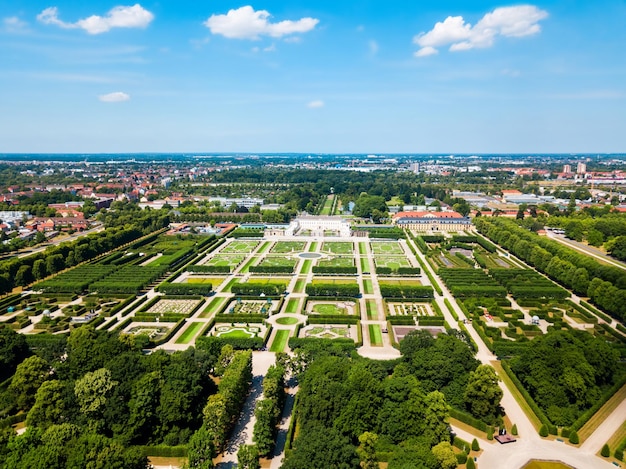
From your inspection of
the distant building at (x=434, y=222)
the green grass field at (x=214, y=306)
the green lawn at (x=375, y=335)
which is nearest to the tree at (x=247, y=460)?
the green lawn at (x=375, y=335)

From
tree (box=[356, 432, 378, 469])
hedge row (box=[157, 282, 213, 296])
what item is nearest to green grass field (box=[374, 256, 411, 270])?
hedge row (box=[157, 282, 213, 296])

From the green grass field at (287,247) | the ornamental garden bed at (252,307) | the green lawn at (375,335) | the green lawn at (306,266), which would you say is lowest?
the green lawn at (375,335)

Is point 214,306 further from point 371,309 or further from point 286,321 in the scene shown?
point 371,309

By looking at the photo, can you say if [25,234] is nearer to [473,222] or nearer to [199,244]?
[199,244]

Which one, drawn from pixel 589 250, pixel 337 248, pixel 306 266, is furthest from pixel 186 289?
pixel 589 250

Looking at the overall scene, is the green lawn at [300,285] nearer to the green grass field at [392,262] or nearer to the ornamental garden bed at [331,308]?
the ornamental garden bed at [331,308]

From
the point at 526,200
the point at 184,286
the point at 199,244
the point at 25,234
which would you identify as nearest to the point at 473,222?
the point at 526,200

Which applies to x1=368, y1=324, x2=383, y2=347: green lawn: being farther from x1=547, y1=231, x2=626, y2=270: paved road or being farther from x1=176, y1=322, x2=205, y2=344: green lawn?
x1=547, y1=231, x2=626, y2=270: paved road
